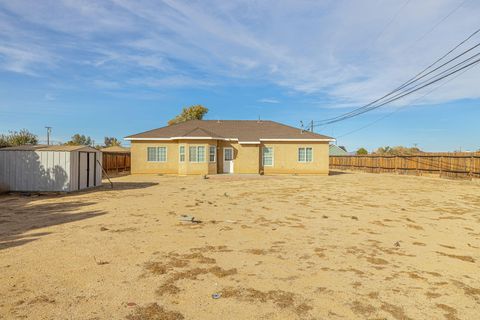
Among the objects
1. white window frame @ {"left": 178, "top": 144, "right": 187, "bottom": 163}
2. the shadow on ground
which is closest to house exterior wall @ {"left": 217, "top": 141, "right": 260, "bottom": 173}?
white window frame @ {"left": 178, "top": 144, "right": 187, "bottom": 163}

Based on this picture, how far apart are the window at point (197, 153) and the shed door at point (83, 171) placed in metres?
9.71

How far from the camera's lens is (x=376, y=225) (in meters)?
Result: 8.19

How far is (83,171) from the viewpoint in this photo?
15.8 metres

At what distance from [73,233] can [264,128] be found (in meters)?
24.5

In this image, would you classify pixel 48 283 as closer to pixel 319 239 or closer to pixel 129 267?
pixel 129 267

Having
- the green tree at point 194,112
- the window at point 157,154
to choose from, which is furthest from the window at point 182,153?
the green tree at point 194,112

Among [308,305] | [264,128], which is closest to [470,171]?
[264,128]

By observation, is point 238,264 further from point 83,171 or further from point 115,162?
point 115,162

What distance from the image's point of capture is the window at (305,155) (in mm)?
27609

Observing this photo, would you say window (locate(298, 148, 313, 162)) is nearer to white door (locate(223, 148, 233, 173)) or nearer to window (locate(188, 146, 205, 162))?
white door (locate(223, 148, 233, 173))

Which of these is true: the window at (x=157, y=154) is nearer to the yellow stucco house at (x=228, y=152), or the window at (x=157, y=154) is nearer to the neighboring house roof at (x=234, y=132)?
the yellow stucco house at (x=228, y=152)

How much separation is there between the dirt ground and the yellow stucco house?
1520 centimetres

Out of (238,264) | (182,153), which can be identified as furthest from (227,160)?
(238,264)

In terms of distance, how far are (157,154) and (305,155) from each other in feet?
42.6
